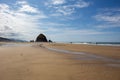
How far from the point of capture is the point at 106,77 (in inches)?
239

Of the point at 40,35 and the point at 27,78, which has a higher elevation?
the point at 40,35

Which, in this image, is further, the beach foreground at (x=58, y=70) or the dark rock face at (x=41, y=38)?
the dark rock face at (x=41, y=38)

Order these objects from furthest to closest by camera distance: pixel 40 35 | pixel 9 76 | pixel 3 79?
pixel 40 35 < pixel 9 76 < pixel 3 79

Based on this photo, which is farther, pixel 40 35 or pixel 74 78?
pixel 40 35

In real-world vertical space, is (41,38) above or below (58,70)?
above

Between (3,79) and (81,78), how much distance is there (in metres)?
3.15

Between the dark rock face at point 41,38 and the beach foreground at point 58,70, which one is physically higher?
the dark rock face at point 41,38

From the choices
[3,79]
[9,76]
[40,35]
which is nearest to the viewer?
[3,79]

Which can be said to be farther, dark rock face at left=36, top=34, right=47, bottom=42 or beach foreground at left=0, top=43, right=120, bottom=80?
dark rock face at left=36, top=34, right=47, bottom=42

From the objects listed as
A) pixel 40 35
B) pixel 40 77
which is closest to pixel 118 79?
pixel 40 77

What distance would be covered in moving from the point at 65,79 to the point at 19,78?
1877 millimetres

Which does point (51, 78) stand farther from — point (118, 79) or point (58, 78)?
point (118, 79)

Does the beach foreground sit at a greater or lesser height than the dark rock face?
lesser

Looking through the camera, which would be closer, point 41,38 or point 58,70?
point 58,70
